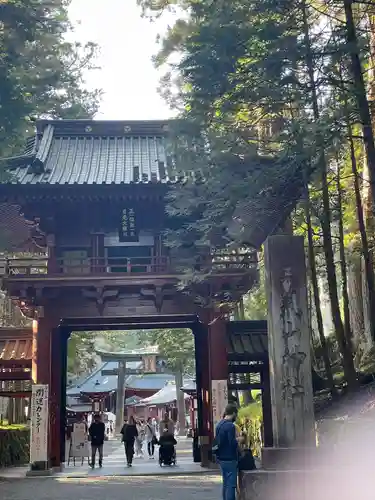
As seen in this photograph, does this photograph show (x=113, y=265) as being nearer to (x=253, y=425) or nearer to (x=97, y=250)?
(x=97, y=250)

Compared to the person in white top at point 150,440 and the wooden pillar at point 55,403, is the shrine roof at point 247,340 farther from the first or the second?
the person in white top at point 150,440

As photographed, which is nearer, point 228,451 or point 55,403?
point 228,451

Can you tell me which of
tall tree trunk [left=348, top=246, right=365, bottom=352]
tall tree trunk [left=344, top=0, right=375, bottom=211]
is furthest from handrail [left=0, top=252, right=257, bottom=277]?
tall tree trunk [left=344, top=0, right=375, bottom=211]

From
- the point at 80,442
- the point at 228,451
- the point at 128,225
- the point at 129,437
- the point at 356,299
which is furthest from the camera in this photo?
the point at 80,442

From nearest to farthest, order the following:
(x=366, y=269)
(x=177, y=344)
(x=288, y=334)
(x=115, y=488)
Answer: (x=288, y=334) < (x=115, y=488) < (x=366, y=269) < (x=177, y=344)

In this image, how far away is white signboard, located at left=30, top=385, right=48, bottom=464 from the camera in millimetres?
15227

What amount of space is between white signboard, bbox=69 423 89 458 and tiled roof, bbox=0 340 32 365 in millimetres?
4176

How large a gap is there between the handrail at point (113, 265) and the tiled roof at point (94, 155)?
80.4 inches

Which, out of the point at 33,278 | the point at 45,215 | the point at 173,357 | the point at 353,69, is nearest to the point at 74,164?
the point at 45,215

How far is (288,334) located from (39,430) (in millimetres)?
8242

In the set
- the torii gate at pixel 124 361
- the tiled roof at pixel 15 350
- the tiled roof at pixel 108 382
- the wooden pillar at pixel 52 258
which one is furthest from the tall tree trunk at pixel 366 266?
the tiled roof at pixel 108 382

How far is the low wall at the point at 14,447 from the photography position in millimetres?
19047

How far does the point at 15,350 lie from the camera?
1708cm

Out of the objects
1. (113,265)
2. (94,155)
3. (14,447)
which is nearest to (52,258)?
(113,265)
